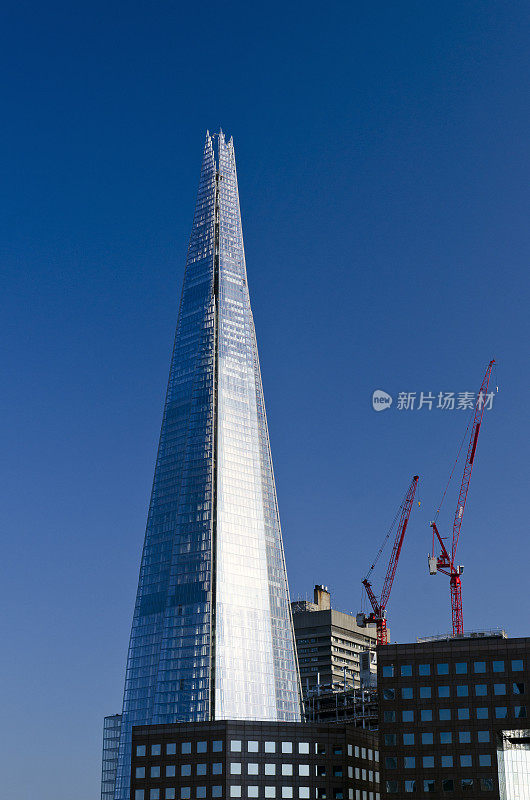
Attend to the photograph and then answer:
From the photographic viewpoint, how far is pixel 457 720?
156 metres

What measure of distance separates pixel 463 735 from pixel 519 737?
25.5 feet

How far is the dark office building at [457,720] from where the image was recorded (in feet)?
501

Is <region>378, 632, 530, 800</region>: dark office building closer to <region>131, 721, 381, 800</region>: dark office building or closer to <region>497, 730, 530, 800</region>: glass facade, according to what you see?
<region>497, 730, 530, 800</region>: glass facade

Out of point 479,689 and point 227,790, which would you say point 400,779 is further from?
point 227,790

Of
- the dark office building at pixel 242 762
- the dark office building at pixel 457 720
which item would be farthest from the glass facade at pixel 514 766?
the dark office building at pixel 242 762

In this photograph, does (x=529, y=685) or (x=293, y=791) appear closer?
(x=529, y=685)

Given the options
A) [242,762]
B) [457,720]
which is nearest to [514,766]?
[457,720]

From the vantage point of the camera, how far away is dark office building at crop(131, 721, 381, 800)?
570ft

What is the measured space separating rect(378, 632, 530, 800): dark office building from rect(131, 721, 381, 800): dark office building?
23.3m

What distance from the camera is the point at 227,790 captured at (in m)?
172

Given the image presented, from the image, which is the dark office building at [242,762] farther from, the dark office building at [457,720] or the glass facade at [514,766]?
the glass facade at [514,766]

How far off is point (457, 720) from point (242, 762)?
38.3 meters

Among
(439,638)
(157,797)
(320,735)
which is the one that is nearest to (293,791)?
(320,735)

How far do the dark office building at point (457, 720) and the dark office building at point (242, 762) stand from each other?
2332cm
